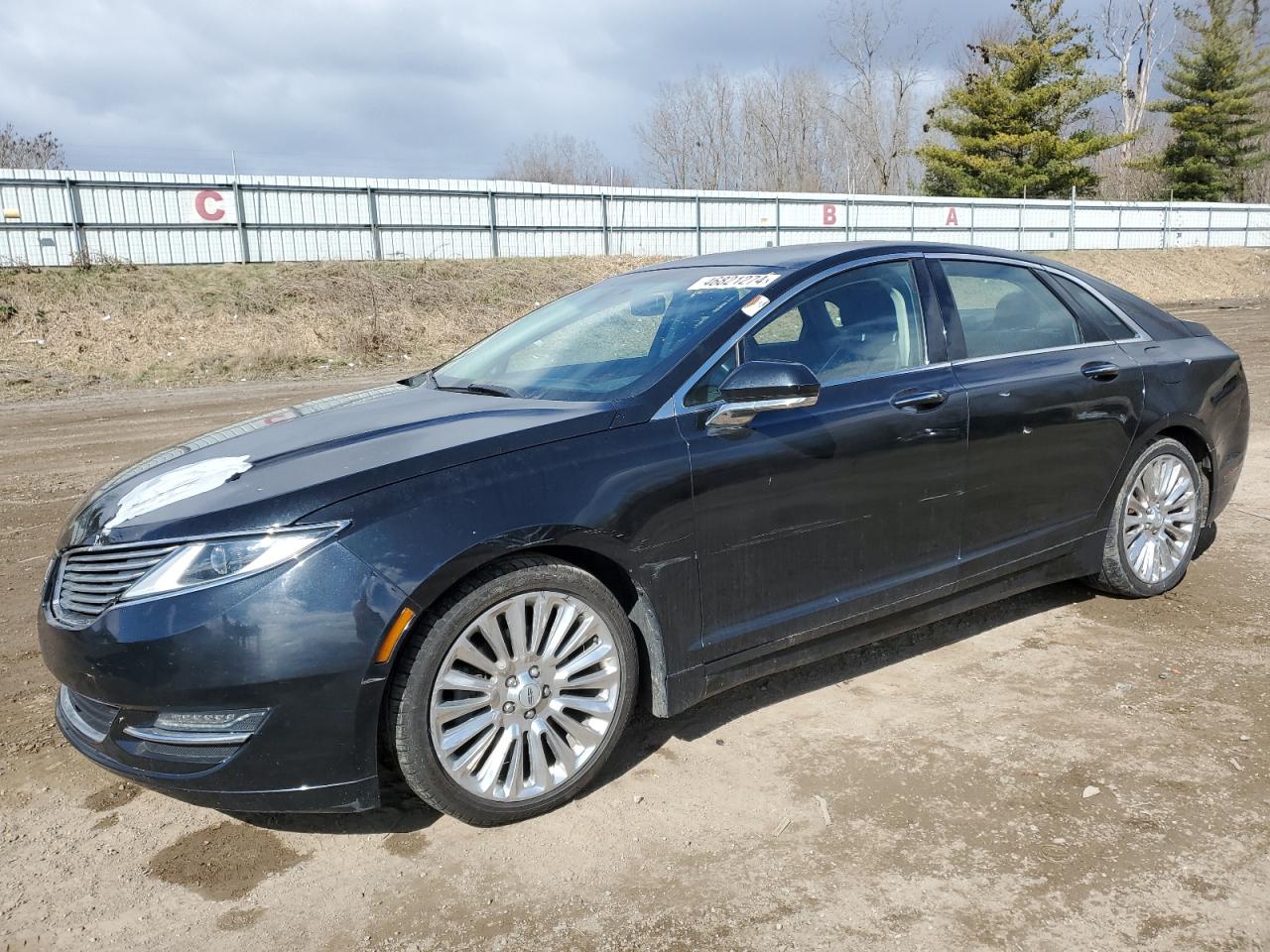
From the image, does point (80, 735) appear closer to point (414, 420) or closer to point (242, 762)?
point (242, 762)

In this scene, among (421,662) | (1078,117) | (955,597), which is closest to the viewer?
(421,662)

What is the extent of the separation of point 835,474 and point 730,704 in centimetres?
97

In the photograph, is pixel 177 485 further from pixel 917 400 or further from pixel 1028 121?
pixel 1028 121

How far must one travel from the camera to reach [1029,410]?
3.94m

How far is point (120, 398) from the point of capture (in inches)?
560

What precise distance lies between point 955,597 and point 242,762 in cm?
264

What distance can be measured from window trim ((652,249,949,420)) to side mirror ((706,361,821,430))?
0.07m

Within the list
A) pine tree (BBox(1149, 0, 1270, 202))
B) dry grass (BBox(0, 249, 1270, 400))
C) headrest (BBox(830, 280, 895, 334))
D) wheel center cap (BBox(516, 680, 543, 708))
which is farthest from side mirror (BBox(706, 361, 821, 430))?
pine tree (BBox(1149, 0, 1270, 202))

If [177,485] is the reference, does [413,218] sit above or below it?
above

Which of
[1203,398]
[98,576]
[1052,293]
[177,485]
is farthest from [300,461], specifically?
[1203,398]

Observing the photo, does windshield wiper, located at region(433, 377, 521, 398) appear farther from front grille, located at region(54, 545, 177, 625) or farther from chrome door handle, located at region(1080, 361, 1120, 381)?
chrome door handle, located at region(1080, 361, 1120, 381)

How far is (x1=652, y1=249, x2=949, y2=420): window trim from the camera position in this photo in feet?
10.4

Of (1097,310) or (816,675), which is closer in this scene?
(816,675)

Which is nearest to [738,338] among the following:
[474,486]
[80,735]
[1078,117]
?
[474,486]
